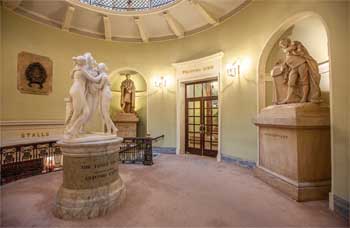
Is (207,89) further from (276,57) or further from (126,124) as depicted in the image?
(126,124)

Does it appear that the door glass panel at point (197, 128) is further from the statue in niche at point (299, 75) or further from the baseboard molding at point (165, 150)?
the statue in niche at point (299, 75)

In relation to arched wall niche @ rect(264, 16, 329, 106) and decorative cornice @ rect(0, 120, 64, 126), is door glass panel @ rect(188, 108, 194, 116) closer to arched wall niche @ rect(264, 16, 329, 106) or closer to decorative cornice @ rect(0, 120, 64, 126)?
arched wall niche @ rect(264, 16, 329, 106)

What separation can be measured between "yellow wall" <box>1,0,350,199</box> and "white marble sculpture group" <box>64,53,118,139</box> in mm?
3514

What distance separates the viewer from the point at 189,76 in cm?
643

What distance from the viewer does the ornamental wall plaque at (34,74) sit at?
5.25m

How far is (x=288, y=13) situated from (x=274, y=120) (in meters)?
2.35

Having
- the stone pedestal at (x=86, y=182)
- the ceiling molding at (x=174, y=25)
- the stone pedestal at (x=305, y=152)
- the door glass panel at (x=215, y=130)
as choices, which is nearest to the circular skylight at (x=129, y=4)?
the ceiling molding at (x=174, y=25)

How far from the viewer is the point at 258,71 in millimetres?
4535

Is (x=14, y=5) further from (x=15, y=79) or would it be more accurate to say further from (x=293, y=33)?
(x=293, y=33)

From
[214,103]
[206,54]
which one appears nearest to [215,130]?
[214,103]

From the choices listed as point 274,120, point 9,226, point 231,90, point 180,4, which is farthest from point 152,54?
point 9,226

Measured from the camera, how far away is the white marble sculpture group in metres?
2.64

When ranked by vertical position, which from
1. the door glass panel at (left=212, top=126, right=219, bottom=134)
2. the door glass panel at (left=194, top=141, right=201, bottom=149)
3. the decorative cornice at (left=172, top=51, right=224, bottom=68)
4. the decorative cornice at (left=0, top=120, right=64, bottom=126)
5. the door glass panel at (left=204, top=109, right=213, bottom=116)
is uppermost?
the decorative cornice at (left=172, top=51, right=224, bottom=68)

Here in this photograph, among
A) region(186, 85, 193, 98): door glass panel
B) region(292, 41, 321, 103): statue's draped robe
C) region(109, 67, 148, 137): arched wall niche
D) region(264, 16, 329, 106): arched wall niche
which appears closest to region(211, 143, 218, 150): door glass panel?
region(186, 85, 193, 98): door glass panel
